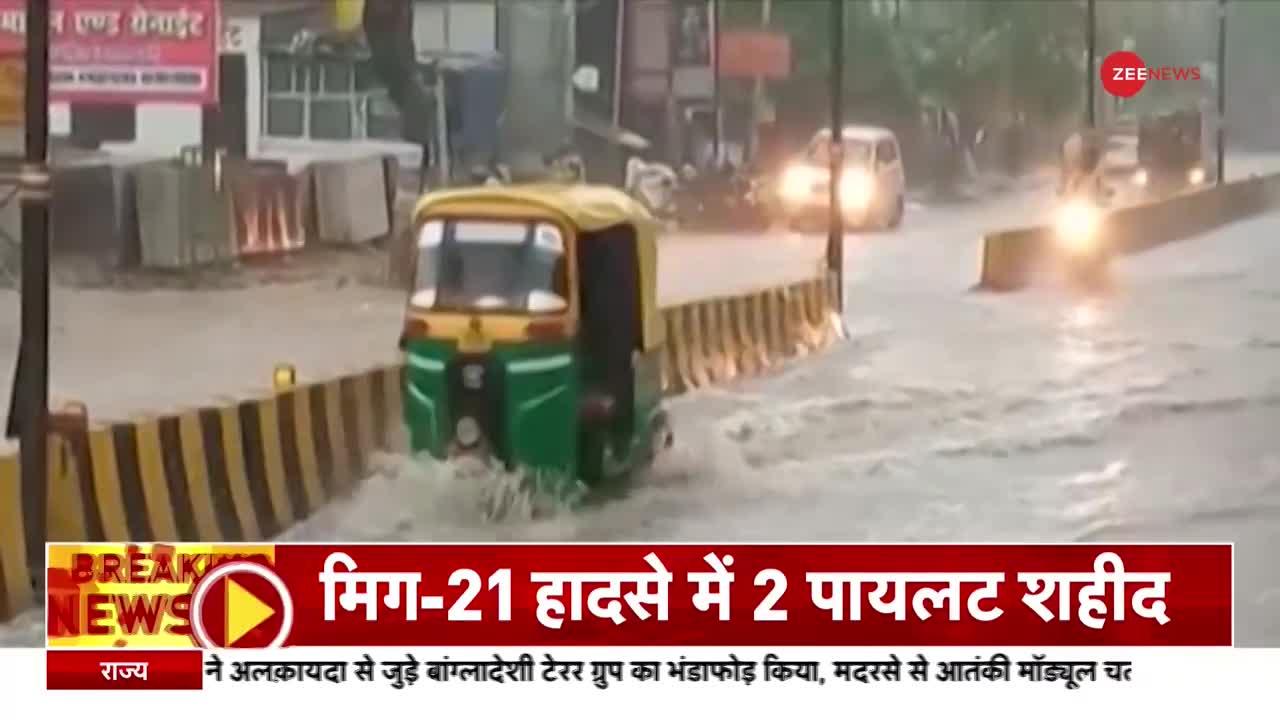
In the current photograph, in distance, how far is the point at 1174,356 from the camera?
10.2 feet

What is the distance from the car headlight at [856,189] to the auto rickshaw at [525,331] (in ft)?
1.09

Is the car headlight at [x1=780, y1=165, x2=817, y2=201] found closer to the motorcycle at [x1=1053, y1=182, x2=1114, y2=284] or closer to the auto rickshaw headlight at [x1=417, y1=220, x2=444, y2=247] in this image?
the motorcycle at [x1=1053, y1=182, x2=1114, y2=284]

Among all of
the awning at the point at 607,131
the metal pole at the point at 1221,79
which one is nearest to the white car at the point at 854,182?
the awning at the point at 607,131

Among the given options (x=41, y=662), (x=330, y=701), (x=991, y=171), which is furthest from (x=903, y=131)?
(x=41, y=662)

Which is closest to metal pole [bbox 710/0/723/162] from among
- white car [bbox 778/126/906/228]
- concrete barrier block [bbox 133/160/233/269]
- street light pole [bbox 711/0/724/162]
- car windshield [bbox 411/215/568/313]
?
street light pole [bbox 711/0/724/162]

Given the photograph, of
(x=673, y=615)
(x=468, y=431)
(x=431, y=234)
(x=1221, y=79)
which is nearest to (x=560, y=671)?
(x=673, y=615)

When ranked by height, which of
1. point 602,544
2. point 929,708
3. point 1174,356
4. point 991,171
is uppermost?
point 991,171

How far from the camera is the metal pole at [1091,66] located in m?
3.11

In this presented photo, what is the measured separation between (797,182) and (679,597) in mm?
612

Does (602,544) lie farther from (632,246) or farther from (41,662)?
(41,662)

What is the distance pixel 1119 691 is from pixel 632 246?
877mm

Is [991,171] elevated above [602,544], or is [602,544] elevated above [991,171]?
[991,171]

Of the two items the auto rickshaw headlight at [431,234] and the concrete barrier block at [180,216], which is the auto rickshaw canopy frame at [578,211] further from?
the concrete barrier block at [180,216]

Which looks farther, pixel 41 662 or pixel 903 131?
pixel 903 131
